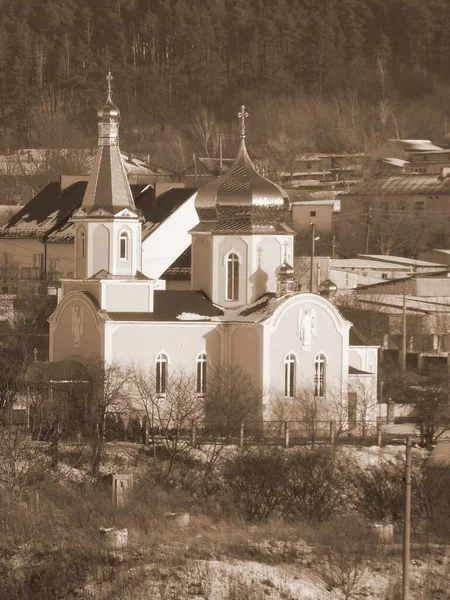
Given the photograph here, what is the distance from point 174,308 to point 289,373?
2.10 meters

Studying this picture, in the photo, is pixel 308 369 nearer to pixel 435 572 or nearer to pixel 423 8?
pixel 435 572

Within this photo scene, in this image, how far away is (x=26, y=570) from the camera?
32.7 metres

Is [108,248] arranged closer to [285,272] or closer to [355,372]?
[285,272]

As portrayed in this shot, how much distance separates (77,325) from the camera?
43.0m

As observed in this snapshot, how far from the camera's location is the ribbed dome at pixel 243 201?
43.7 m

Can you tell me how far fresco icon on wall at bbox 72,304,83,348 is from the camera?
42.9 m

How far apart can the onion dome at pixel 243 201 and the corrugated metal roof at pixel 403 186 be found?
27.5 metres

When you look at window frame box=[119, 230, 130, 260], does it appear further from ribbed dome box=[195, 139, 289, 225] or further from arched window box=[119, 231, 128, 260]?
ribbed dome box=[195, 139, 289, 225]

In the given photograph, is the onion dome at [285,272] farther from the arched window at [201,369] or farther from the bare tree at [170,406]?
the bare tree at [170,406]

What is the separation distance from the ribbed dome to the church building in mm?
16

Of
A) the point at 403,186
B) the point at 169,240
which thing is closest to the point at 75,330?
the point at 169,240

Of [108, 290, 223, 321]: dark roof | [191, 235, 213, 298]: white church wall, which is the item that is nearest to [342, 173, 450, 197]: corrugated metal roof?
[191, 235, 213, 298]: white church wall

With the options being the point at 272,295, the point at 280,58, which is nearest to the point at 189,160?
the point at 280,58

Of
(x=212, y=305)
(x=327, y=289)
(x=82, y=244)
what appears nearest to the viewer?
(x=82, y=244)
